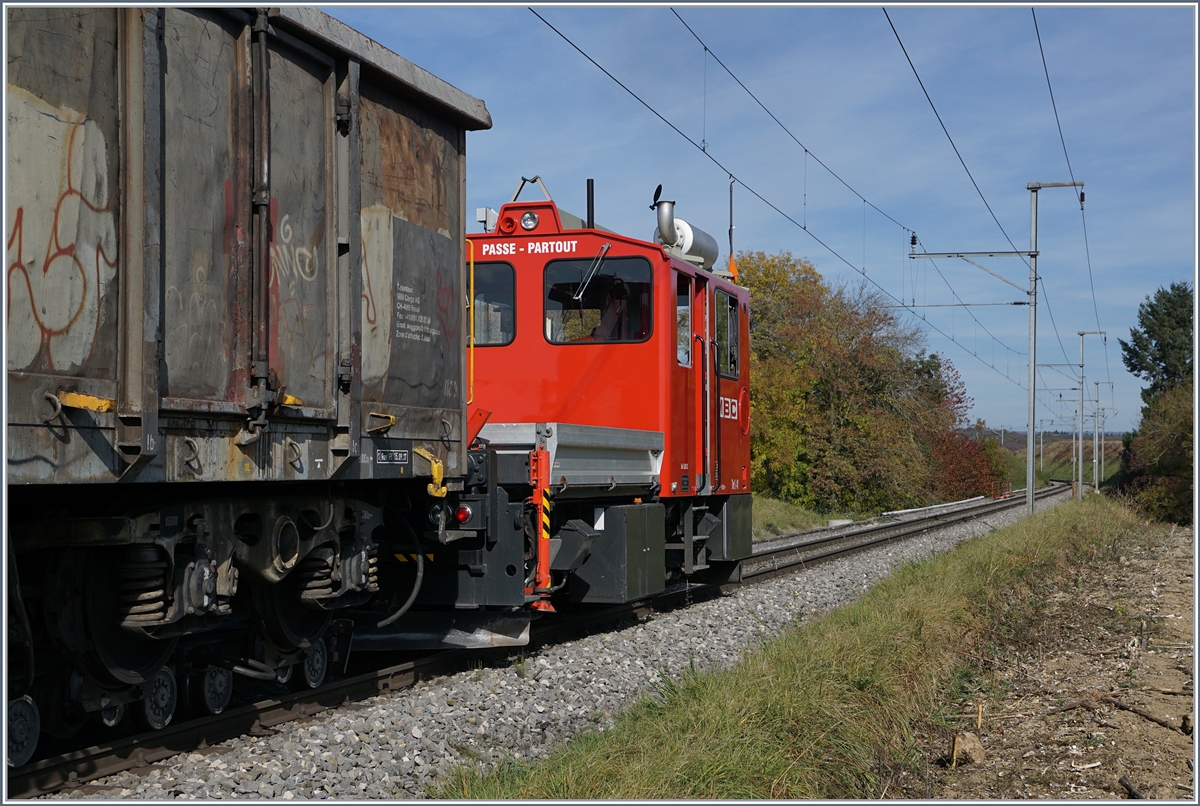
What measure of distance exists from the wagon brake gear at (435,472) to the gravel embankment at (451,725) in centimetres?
132

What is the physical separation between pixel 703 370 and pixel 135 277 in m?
7.40

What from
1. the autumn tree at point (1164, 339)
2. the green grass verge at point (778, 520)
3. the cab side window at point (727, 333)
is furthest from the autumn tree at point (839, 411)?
the autumn tree at point (1164, 339)

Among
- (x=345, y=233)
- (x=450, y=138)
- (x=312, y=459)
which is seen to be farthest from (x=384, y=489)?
(x=450, y=138)

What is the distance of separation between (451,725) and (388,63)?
4.14m

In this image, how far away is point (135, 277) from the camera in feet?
15.7

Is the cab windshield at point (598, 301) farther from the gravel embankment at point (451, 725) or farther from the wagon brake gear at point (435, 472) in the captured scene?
the wagon brake gear at point (435, 472)

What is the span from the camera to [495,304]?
1095cm

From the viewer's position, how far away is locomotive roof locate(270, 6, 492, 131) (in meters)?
5.96

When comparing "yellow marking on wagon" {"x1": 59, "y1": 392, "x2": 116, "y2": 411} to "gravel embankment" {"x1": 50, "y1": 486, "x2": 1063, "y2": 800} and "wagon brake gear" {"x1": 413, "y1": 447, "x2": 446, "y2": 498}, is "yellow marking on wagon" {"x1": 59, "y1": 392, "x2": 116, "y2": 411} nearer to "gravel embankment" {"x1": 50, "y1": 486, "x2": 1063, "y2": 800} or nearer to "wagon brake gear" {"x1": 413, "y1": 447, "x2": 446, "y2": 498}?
"gravel embankment" {"x1": 50, "y1": 486, "x2": 1063, "y2": 800}

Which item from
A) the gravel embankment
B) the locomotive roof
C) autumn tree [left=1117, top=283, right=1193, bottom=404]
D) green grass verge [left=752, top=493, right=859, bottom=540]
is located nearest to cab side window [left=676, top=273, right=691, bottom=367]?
the gravel embankment

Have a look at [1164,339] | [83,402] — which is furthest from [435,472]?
[1164,339]

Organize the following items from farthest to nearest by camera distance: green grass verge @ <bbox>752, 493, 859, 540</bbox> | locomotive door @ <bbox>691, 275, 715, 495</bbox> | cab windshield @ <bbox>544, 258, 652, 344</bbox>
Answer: green grass verge @ <bbox>752, 493, 859, 540</bbox>
locomotive door @ <bbox>691, 275, 715, 495</bbox>
cab windshield @ <bbox>544, 258, 652, 344</bbox>

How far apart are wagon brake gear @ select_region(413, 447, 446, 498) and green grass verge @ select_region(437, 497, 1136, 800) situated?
77.0 inches

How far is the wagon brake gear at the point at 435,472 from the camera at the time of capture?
721 cm
